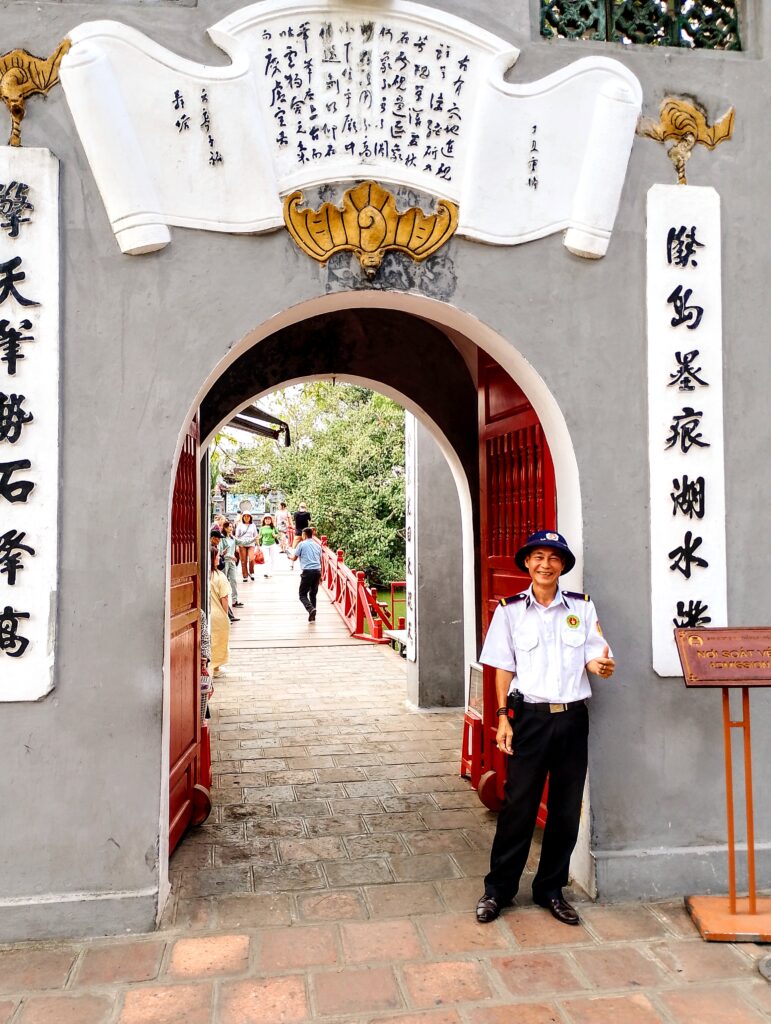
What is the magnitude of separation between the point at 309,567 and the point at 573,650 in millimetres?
11249

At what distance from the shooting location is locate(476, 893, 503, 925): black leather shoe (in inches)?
145

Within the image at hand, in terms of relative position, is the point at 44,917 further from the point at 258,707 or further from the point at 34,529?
the point at 258,707

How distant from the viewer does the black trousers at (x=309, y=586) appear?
1492cm

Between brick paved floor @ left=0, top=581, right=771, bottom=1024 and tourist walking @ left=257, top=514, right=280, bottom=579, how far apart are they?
75.8 ft

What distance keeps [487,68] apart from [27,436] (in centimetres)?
293

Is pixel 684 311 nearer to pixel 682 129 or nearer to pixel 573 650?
pixel 682 129

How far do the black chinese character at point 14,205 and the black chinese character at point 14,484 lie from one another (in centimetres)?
108

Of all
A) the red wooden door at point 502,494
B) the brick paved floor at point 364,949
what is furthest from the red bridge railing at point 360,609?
the brick paved floor at point 364,949

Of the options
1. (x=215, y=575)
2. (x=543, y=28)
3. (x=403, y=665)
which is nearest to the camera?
(x=543, y=28)

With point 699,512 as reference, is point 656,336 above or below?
above

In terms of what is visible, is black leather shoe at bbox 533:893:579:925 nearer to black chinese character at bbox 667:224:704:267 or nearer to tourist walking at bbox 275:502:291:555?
black chinese character at bbox 667:224:704:267

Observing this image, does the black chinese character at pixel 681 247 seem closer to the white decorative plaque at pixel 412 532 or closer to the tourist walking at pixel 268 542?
the white decorative plaque at pixel 412 532

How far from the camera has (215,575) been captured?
7898 millimetres

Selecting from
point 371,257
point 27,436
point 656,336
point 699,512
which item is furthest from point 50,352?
point 699,512
